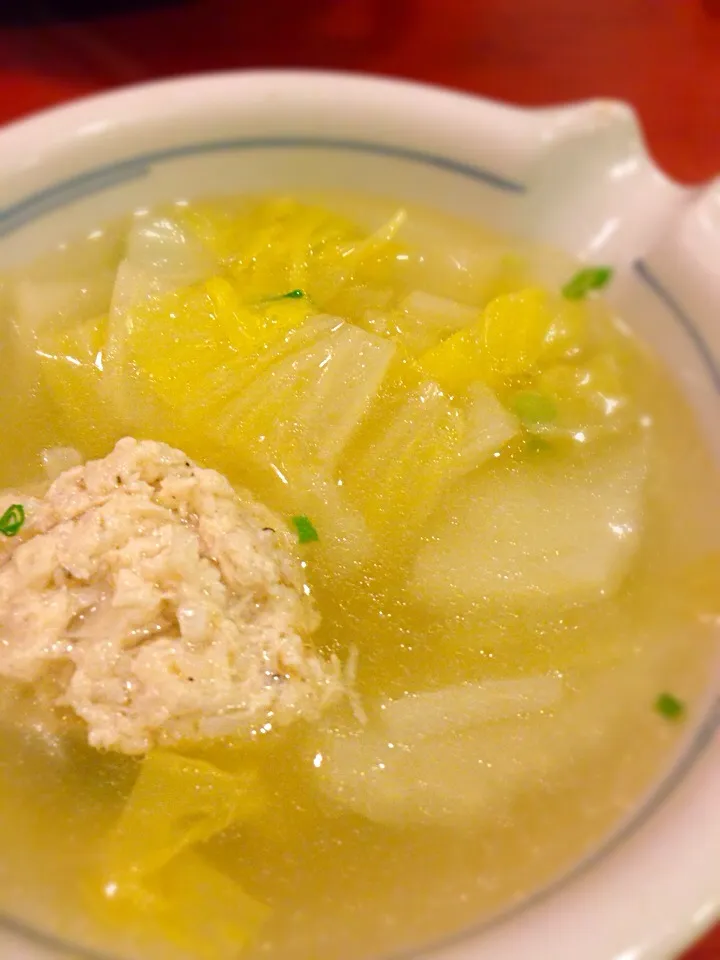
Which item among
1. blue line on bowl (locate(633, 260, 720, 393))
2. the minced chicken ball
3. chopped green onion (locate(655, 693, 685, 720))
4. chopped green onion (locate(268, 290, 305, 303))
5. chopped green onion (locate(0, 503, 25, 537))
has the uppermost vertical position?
blue line on bowl (locate(633, 260, 720, 393))

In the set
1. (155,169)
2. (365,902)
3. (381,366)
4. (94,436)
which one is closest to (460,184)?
(381,366)

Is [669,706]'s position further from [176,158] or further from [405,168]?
[176,158]

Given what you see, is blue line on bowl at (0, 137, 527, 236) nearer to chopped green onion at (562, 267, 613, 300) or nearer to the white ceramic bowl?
the white ceramic bowl

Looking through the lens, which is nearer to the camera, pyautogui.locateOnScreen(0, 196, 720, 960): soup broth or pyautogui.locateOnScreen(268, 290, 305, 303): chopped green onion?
pyautogui.locateOnScreen(0, 196, 720, 960): soup broth

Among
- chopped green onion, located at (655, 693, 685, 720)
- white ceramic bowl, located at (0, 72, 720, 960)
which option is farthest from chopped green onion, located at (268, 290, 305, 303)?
chopped green onion, located at (655, 693, 685, 720)

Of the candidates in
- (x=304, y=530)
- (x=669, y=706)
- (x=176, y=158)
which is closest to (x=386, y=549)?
(x=304, y=530)

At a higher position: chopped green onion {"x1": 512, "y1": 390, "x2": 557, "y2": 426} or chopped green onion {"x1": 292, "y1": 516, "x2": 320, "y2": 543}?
chopped green onion {"x1": 512, "y1": 390, "x2": 557, "y2": 426}

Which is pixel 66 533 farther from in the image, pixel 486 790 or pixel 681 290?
pixel 681 290

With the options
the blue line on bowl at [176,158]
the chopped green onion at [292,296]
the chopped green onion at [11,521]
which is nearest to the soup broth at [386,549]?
the chopped green onion at [292,296]
